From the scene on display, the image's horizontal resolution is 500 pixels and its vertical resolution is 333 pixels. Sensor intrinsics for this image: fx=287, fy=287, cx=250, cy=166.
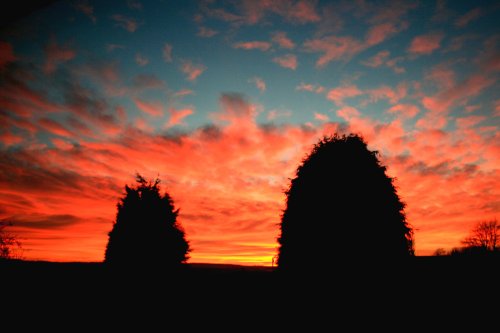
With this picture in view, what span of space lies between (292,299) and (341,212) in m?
3.56

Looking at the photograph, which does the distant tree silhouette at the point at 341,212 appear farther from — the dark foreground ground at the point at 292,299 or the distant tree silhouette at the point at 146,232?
the distant tree silhouette at the point at 146,232

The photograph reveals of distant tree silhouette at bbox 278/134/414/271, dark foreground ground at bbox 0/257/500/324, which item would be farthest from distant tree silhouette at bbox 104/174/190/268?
distant tree silhouette at bbox 278/134/414/271

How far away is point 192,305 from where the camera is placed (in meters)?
11.5

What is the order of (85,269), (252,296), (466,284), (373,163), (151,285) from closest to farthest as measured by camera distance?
(466,284), (373,163), (252,296), (151,285), (85,269)

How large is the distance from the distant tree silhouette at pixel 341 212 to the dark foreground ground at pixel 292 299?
535 mm

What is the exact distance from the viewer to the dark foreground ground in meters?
9.27

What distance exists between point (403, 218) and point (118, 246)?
1392 cm

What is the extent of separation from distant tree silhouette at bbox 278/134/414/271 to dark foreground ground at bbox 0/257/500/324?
21.1 inches

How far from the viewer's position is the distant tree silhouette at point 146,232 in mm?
15250

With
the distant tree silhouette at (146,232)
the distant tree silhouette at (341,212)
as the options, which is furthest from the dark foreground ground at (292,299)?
the distant tree silhouette at (146,232)

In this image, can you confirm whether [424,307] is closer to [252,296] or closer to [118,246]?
[252,296]

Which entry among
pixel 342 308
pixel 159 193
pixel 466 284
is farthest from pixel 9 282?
pixel 466 284

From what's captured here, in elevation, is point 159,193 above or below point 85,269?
above

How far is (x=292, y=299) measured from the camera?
33.6 feet
